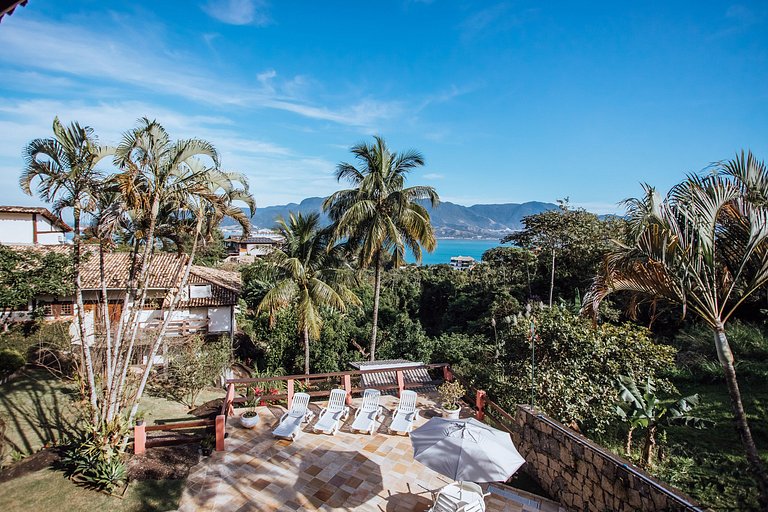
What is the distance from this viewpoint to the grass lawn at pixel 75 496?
7.27m

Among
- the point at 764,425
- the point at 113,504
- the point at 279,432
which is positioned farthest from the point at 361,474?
the point at 764,425

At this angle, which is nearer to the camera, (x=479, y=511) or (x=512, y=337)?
(x=479, y=511)

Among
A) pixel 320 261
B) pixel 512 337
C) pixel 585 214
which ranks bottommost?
pixel 512 337

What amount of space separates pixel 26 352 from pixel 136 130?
40.3 feet

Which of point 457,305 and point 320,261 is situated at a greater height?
point 320,261

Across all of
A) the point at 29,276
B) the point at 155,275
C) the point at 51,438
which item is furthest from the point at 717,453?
the point at 155,275

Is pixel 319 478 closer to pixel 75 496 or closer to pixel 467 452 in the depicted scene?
pixel 467 452

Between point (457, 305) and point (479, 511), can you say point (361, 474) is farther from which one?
point (457, 305)

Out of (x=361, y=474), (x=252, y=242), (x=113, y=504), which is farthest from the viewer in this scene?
(x=252, y=242)

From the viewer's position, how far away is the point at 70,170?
8078 mm

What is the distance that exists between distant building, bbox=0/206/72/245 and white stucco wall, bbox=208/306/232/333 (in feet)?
27.1

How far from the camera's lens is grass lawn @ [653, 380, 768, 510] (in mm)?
6777

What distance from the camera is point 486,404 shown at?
11.3 m

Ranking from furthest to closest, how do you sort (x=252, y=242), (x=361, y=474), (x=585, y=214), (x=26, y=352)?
(x=252, y=242) < (x=585, y=214) < (x=26, y=352) < (x=361, y=474)
